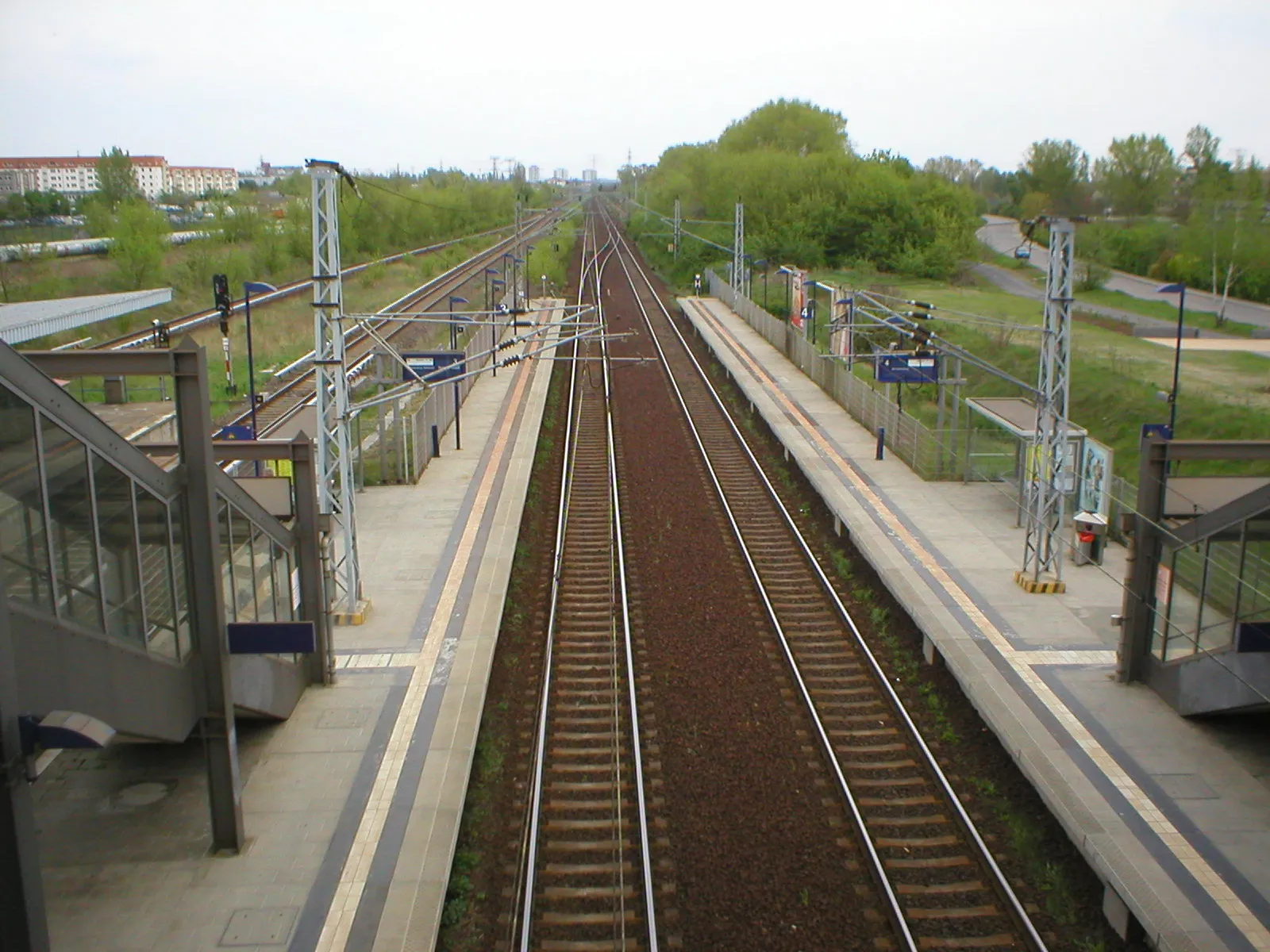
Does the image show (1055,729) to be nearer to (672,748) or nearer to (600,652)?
(672,748)

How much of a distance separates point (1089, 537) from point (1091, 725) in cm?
504

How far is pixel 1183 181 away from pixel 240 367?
51501 mm

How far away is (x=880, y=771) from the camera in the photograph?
32.3ft

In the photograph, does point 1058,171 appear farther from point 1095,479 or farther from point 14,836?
point 14,836

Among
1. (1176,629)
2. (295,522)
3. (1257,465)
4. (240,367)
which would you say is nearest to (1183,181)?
(1257,465)

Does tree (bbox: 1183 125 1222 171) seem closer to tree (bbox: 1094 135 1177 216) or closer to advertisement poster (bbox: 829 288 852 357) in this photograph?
tree (bbox: 1094 135 1177 216)

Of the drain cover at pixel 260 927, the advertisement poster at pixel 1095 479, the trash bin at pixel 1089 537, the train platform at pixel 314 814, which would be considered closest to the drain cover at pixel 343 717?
the train platform at pixel 314 814

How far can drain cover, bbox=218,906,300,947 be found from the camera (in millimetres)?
7219

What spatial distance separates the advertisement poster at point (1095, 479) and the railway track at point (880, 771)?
4061 millimetres

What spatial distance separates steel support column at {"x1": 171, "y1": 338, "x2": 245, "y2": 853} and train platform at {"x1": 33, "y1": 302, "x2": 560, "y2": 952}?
1.54ft

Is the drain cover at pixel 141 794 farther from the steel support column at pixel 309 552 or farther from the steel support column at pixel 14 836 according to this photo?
the steel support column at pixel 14 836

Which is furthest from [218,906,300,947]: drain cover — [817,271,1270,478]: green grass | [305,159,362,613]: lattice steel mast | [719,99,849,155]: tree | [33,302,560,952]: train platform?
[719,99,849,155]: tree

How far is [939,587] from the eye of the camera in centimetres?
1387

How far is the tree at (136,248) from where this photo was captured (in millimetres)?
32906
